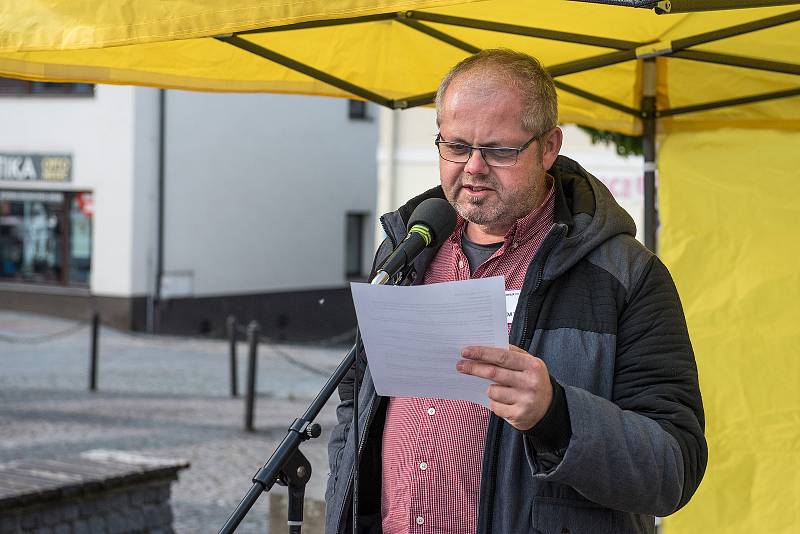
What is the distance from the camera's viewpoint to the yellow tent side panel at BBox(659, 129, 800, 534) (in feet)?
13.0

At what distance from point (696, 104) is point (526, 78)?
6.24 ft

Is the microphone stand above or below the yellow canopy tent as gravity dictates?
below

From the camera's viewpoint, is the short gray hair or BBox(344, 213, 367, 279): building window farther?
BBox(344, 213, 367, 279): building window

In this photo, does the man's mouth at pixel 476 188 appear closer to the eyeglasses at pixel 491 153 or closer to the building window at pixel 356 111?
the eyeglasses at pixel 491 153

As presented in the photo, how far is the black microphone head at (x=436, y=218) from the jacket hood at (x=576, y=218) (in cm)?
7

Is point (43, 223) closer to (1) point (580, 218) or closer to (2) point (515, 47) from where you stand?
(2) point (515, 47)

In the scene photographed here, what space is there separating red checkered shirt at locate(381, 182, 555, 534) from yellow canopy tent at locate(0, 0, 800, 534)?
3.98 feet

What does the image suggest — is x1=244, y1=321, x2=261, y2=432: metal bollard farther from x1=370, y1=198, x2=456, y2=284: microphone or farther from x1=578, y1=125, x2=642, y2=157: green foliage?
x1=370, y1=198, x2=456, y2=284: microphone

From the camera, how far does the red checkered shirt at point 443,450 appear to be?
2.46 meters

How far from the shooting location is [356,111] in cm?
2506

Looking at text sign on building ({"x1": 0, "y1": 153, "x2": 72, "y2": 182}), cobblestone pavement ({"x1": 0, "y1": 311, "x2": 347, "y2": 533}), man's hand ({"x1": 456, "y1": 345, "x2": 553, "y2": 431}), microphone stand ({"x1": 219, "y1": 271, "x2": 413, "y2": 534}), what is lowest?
cobblestone pavement ({"x1": 0, "y1": 311, "x2": 347, "y2": 533})

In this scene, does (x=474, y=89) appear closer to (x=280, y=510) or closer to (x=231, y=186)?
(x=280, y=510)

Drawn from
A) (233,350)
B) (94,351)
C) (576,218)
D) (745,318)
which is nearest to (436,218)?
(576,218)

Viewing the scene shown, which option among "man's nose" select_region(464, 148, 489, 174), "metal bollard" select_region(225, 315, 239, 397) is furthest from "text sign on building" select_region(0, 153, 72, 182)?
"man's nose" select_region(464, 148, 489, 174)
